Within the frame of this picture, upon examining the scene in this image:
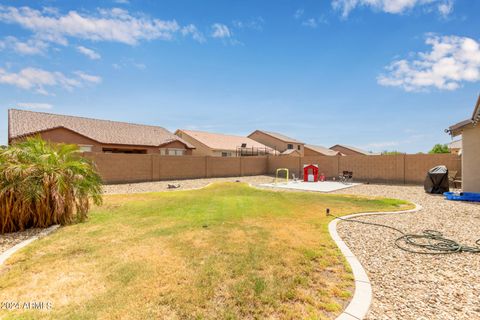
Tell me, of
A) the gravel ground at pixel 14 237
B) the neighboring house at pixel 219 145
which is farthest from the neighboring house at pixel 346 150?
the gravel ground at pixel 14 237

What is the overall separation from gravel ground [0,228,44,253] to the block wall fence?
32.1 ft

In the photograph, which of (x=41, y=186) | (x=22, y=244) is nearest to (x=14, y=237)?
(x=22, y=244)

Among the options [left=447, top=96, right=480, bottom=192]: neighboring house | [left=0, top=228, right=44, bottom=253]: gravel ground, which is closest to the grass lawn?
[left=0, top=228, right=44, bottom=253]: gravel ground

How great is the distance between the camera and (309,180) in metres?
18.6

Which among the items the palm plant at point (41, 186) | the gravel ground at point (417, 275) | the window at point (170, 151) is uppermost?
the window at point (170, 151)

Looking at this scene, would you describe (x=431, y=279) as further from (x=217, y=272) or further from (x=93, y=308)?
(x=93, y=308)

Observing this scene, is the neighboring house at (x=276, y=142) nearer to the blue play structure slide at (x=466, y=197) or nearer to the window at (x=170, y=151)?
the window at (x=170, y=151)

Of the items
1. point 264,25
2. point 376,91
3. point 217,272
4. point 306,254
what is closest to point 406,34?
point 264,25

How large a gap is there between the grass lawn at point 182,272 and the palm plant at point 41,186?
2.22 feet

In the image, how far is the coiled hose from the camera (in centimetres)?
437

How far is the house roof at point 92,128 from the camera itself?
66.0 feet

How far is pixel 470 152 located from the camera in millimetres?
10227

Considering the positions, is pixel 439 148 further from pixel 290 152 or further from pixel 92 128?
pixel 92 128

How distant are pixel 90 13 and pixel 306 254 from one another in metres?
10.2
